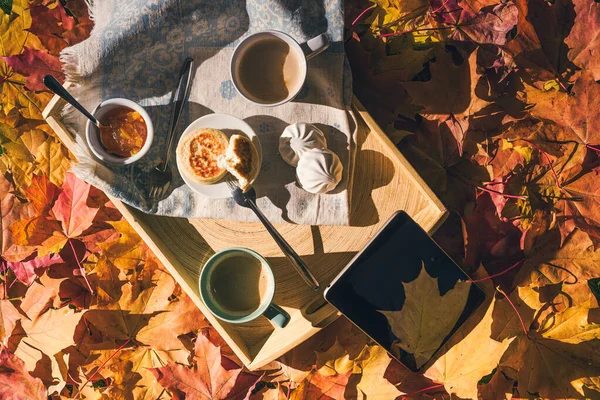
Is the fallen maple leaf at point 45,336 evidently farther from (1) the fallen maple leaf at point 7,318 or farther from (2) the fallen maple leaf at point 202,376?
(2) the fallen maple leaf at point 202,376

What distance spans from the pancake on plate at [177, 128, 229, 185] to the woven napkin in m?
0.09

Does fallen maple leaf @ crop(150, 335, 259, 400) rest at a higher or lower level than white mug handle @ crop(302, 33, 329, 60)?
lower

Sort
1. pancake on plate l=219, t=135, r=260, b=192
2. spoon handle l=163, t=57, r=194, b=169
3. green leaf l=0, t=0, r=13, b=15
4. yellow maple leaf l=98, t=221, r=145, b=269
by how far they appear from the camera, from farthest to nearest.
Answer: green leaf l=0, t=0, r=13, b=15
yellow maple leaf l=98, t=221, r=145, b=269
spoon handle l=163, t=57, r=194, b=169
pancake on plate l=219, t=135, r=260, b=192

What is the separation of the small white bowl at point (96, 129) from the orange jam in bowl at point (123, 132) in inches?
0.7

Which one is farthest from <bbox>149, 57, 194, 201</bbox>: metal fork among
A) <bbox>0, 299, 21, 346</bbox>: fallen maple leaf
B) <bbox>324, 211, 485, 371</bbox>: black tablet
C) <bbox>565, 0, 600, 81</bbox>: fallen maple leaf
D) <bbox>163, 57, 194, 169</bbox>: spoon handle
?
<bbox>565, 0, 600, 81</bbox>: fallen maple leaf

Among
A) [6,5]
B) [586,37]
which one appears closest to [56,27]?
[6,5]

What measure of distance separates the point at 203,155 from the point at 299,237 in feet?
1.16

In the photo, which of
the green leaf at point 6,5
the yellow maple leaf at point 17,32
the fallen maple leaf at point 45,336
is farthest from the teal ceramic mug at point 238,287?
the green leaf at point 6,5

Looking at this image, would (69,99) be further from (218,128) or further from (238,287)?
(238,287)

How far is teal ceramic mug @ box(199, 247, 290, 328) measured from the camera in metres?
1.32

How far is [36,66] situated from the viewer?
152 centimetres

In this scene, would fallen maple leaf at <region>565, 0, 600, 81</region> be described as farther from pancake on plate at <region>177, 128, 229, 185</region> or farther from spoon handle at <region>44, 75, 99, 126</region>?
spoon handle at <region>44, 75, 99, 126</region>

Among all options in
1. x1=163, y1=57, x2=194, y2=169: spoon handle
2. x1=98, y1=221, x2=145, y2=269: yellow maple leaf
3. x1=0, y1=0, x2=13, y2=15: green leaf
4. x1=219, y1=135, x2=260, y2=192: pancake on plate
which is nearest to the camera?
x1=219, y1=135, x2=260, y2=192: pancake on plate

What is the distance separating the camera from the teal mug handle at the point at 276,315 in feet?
4.34
